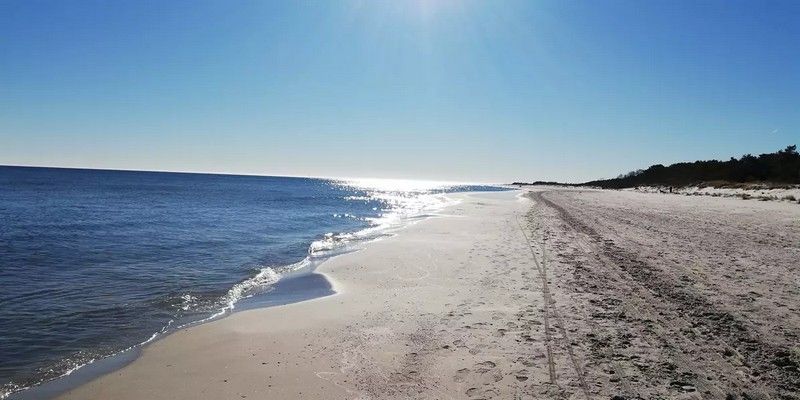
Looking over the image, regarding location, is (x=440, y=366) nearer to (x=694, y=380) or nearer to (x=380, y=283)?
(x=694, y=380)

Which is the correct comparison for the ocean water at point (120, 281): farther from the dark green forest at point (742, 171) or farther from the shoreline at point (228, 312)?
the dark green forest at point (742, 171)

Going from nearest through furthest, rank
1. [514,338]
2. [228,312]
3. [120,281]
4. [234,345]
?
1. [514,338]
2. [234,345]
3. [228,312]
4. [120,281]

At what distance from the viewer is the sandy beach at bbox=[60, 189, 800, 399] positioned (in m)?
5.18

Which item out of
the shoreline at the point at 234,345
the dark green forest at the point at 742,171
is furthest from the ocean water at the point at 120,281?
the dark green forest at the point at 742,171

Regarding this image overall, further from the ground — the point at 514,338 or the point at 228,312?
the point at 514,338

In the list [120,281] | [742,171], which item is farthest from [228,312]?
[742,171]

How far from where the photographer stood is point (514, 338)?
6.66m

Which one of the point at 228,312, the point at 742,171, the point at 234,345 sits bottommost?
the point at 228,312

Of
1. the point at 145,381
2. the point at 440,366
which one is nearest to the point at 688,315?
the point at 440,366

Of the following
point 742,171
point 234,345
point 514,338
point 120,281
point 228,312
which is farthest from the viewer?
point 742,171

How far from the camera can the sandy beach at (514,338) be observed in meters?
5.18

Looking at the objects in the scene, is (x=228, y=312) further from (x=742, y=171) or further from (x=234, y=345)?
(x=742, y=171)

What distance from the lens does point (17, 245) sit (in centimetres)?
1758

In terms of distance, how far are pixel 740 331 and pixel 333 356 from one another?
20.3 ft
